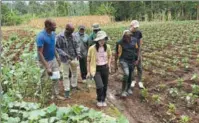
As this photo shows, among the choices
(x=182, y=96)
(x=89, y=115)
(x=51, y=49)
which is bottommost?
(x=182, y=96)

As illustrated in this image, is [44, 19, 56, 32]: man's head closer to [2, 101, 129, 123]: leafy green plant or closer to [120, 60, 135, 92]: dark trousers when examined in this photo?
[2, 101, 129, 123]: leafy green plant

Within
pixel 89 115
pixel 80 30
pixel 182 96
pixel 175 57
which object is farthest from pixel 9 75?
pixel 175 57

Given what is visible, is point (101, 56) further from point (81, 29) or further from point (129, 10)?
point (129, 10)

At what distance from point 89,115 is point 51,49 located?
2004 millimetres

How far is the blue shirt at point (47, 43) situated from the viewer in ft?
21.3

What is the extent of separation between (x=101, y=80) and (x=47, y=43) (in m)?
1.07

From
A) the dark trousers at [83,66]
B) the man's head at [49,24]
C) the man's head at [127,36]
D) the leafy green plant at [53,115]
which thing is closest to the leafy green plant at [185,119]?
the leafy green plant at [53,115]

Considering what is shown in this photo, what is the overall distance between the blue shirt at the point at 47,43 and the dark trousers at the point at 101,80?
2.56 feet

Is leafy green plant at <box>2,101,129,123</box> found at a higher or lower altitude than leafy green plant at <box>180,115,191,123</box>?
higher

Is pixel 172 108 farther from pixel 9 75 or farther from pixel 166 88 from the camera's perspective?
pixel 9 75

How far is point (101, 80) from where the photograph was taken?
6.89 meters

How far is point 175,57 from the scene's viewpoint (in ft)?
39.1

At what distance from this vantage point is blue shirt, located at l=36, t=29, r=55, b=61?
6.50 m

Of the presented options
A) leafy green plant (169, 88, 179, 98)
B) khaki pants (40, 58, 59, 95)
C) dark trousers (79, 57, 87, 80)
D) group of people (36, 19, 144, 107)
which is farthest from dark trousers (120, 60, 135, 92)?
khaki pants (40, 58, 59, 95)
